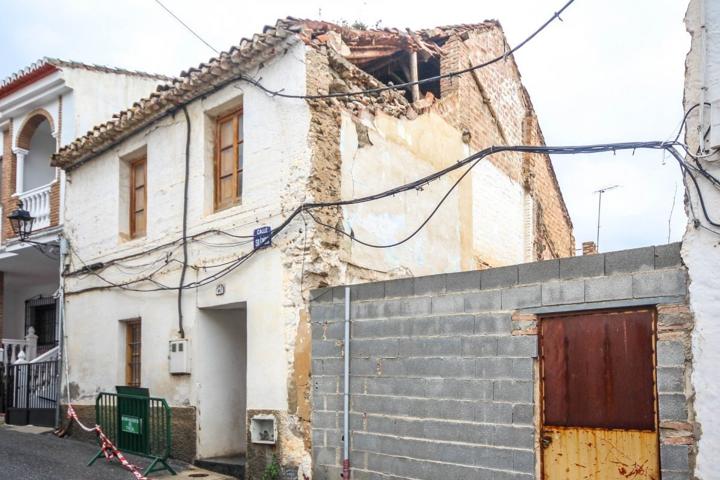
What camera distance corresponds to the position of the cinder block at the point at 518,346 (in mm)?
6496

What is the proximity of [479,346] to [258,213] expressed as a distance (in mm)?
3609

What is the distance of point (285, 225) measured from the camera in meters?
8.74

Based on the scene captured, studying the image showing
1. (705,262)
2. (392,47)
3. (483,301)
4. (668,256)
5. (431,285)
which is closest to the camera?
(705,262)

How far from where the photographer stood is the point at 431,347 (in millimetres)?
7324

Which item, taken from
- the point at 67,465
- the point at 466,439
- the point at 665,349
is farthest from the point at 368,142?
the point at 67,465

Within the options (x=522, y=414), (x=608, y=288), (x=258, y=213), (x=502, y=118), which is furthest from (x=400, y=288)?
(x=502, y=118)

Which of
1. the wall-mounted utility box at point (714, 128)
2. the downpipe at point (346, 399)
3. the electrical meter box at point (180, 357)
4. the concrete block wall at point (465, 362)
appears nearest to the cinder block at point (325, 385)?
the concrete block wall at point (465, 362)

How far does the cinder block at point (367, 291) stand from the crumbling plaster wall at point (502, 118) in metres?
4.57

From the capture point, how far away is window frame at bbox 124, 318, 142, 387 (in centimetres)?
1158

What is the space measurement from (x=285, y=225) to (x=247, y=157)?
139 cm

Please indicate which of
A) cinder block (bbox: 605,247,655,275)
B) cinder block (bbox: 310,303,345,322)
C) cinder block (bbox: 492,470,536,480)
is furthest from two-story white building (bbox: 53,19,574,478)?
cinder block (bbox: 605,247,655,275)

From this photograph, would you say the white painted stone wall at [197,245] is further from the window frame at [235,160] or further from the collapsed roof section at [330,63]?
the collapsed roof section at [330,63]

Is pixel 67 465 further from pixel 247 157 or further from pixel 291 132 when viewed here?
pixel 291 132

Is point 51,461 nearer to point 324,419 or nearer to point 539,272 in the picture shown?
point 324,419
